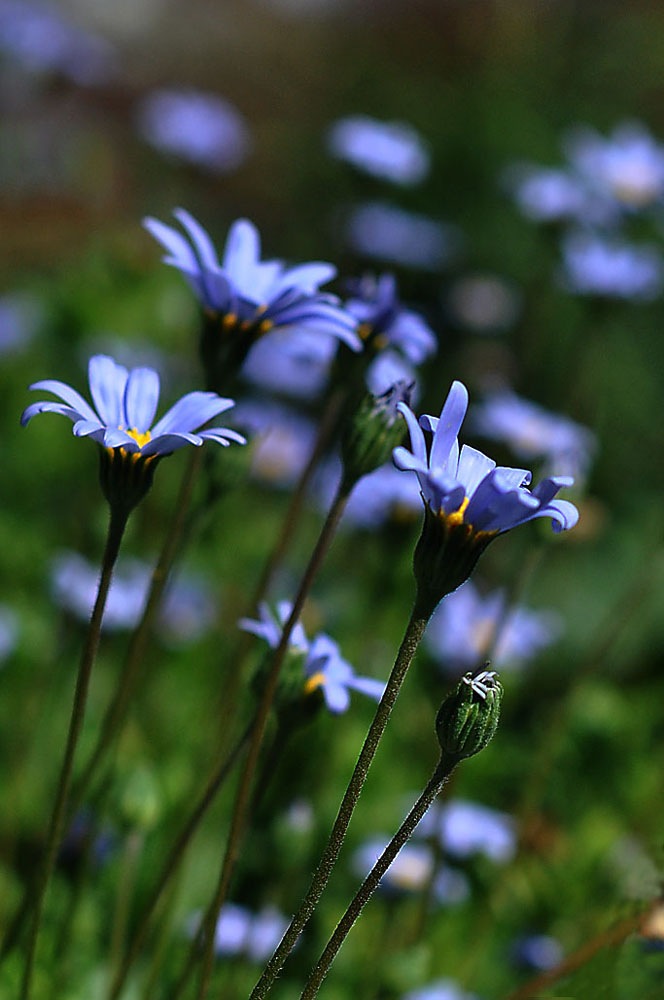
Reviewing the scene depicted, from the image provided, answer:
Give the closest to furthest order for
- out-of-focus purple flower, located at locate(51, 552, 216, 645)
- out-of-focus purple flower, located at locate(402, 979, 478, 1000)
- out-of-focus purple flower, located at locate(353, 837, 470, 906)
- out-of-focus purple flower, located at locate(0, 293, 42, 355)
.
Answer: out-of-focus purple flower, located at locate(402, 979, 478, 1000)
out-of-focus purple flower, located at locate(353, 837, 470, 906)
out-of-focus purple flower, located at locate(51, 552, 216, 645)
out-of-focus purple flower, located at locate(0, 293, 42, 355)

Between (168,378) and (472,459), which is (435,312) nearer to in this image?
(168,378)

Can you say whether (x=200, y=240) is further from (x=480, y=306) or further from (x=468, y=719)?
(x=480, y=306)

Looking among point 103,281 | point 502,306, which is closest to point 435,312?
point 502,306

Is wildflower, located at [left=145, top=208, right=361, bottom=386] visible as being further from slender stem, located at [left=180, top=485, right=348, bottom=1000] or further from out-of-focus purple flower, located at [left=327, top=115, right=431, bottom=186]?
out-of-focus purple flower, located at [left=327, top=115, right=431, bottom=186]

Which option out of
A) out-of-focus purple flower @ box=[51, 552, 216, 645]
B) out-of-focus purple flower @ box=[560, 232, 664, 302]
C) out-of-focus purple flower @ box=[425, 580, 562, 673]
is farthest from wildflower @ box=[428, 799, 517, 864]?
out-of-focus purple flower @ box=[560, 232, 664, 302]

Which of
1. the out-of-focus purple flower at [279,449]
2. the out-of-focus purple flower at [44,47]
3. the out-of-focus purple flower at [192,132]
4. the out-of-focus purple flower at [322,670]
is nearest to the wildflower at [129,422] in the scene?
the out-of-focus purple flower at [322,670]

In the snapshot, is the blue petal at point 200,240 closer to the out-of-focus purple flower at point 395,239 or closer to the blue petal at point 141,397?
the blue petal at point 141,397
